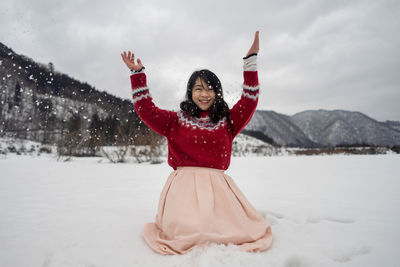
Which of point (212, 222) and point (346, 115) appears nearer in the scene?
point (212, 222)

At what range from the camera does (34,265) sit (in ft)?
4.06

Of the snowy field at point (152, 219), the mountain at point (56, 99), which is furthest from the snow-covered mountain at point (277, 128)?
the snowy field at point (152, 219)

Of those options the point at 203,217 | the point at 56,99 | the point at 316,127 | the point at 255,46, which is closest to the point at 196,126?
the point at 203,217

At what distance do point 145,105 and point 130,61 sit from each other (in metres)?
0.43

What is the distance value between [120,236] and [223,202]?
0.93 m

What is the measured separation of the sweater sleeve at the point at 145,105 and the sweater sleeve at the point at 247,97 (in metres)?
0.63

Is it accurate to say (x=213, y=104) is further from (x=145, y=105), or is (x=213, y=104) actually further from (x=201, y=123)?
(x=145, y=105)

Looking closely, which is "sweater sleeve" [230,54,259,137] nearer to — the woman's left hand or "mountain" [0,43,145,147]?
the woman's left hand

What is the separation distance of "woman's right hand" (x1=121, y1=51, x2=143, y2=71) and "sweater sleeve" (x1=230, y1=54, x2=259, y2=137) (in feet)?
3.02

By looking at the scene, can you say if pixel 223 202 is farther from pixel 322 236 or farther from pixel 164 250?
pixel 322 236

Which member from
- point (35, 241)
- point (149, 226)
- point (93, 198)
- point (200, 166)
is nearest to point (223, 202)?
point (200, 166)

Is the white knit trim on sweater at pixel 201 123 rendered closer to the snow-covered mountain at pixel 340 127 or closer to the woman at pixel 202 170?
the woman at pixel 202 170

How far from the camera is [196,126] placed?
1.70 metres

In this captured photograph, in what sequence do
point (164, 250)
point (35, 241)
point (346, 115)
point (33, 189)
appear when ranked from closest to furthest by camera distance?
point (164, 250), point (35, 241), point (33, 189), point (346, 115)
